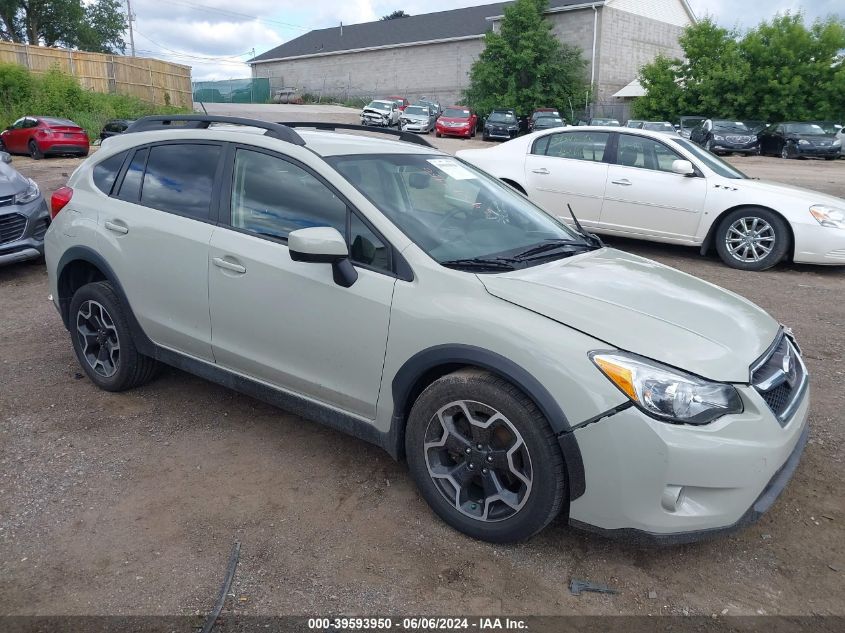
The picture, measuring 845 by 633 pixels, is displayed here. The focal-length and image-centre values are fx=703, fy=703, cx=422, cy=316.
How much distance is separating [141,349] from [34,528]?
133cm

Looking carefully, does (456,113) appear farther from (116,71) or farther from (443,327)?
(443,327)

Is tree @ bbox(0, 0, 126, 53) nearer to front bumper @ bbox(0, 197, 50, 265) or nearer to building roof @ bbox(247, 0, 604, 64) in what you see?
building roof @ bbox(247, 0, 604, 64)

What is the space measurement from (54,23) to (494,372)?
6179 centimetres

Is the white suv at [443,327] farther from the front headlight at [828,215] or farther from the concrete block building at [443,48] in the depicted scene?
the concrete block building at [443,48]

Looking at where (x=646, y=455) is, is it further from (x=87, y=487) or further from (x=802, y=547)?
(x=87, y=487)

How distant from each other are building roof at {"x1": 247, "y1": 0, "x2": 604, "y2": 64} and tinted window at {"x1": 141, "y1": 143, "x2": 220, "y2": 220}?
42963 millimetres

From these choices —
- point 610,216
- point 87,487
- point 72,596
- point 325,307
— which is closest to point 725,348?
point 325,307

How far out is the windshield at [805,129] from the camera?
2667cm

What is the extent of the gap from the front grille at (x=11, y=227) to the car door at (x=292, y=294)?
16.4ft

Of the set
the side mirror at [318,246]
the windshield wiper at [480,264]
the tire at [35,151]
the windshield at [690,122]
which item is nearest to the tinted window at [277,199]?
the side mirror at [318,246]

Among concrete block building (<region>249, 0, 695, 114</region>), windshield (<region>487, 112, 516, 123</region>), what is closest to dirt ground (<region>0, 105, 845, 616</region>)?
windshield (<region>487, 112, 516, 123</region>)

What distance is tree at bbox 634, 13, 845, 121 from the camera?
32.1 meters

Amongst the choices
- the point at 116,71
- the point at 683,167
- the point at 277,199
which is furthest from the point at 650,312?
the point at 116,71

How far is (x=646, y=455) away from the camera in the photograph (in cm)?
254
